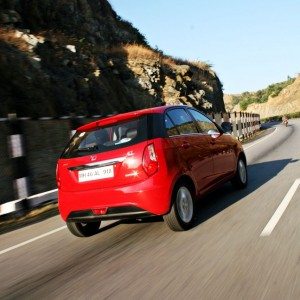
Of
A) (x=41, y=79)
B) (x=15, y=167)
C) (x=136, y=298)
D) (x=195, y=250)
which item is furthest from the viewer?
(x=41, y=79)

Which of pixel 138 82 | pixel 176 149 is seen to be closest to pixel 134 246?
pixel 176 149

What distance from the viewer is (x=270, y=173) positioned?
11.2 m

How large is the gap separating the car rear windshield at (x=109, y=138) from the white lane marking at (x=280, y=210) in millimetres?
1842

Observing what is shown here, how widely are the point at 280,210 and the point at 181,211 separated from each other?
5.24 feet

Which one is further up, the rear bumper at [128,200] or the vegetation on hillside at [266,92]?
the rear bumper at [128,200]

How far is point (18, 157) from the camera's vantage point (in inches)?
391

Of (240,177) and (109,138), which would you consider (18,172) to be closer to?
(109,138)

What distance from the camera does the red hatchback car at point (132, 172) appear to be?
20.2ft

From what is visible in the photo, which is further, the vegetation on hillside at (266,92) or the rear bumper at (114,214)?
the vegetation on hillside at (266,92)

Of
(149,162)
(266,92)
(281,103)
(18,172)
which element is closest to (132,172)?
(149,162)

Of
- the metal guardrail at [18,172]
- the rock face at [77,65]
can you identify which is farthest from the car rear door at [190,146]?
the rock face at [77,65]

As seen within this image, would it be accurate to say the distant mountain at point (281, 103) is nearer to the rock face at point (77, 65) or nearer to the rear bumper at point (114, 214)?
the rock face at point (77, 65)

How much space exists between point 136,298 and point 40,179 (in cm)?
680

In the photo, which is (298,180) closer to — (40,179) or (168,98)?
(40,179)
